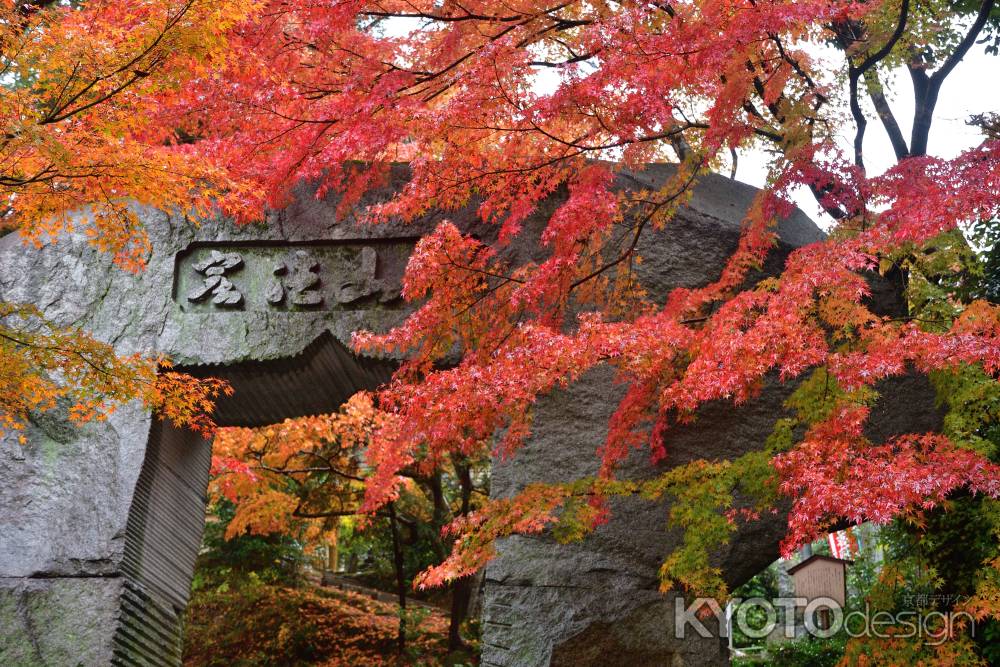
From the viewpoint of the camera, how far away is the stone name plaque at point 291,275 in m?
7.14

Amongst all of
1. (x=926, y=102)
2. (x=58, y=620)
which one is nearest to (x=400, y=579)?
(x=58, y=620)

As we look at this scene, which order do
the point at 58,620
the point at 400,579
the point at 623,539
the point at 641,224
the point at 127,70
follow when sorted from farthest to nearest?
the point at 400,579, the point at 58,620, the point at 623,539, the point at 641,224, the point at 127,70

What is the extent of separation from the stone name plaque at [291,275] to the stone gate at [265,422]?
0.01m

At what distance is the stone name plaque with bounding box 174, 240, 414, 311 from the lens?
23.4ft

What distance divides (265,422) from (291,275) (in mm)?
1398

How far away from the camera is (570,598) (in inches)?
237

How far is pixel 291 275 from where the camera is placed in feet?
23.9

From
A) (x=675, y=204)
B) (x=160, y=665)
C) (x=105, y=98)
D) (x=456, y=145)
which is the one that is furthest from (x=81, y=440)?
(x=675, y=204)

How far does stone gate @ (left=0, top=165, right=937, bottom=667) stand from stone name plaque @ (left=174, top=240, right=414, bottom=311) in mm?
14

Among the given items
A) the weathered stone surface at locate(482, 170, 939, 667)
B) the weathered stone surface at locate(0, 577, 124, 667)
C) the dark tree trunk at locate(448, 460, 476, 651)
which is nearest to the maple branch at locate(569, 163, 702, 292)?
the weathered stone surface at locate(482, 170, 939, 667)

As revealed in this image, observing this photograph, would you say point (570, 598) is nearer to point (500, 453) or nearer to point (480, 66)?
point (500, 453)

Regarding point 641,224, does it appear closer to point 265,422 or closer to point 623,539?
point 623,539

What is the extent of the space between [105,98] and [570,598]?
4335 millimetres

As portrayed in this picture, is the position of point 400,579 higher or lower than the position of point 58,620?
higher
